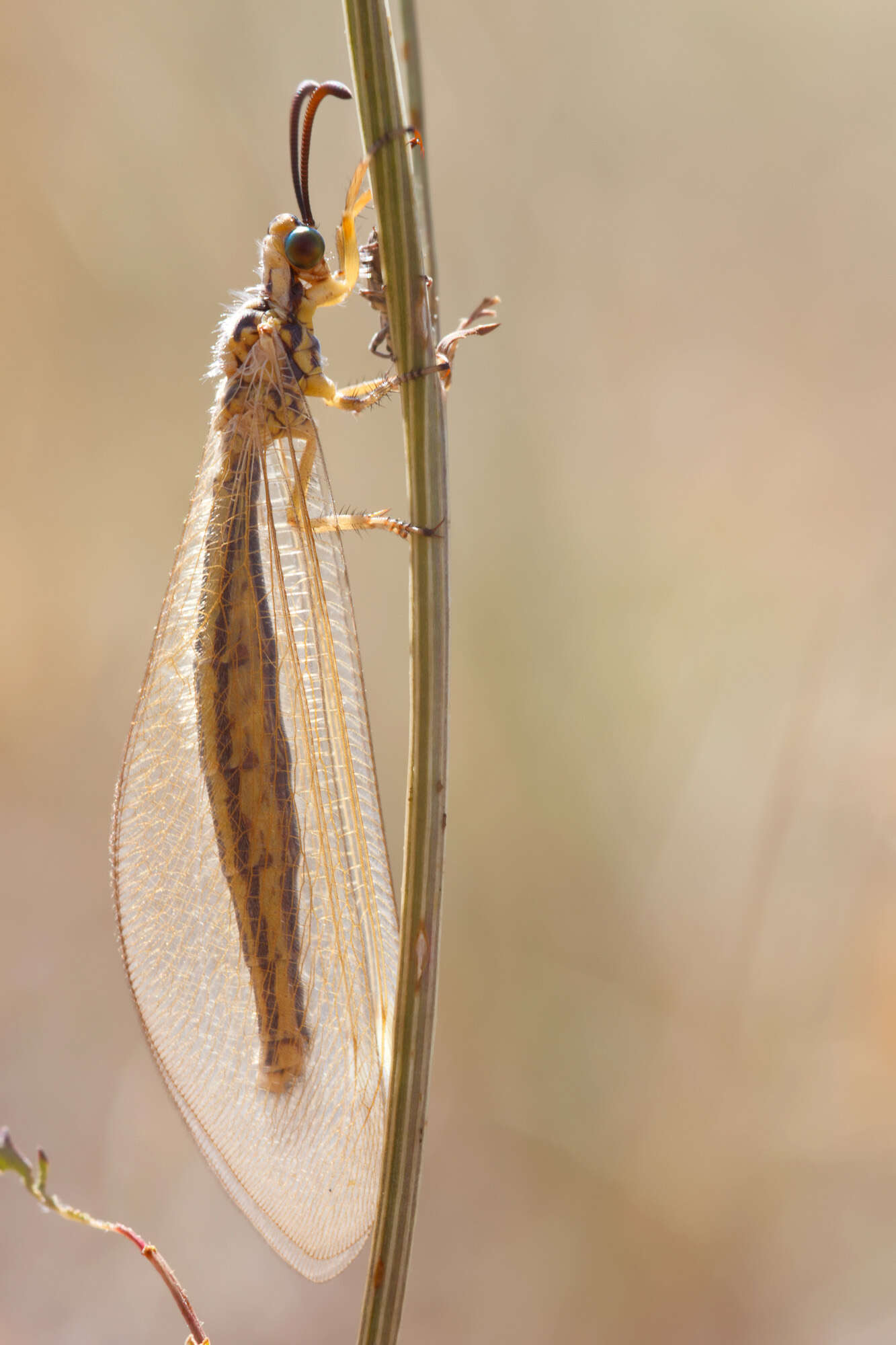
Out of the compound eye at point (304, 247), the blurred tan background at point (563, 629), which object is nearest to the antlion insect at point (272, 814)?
the compound eye at point (304, 247)

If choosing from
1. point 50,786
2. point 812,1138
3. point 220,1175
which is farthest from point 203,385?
point 812,1138

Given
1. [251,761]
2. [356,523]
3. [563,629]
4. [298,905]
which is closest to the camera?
[298,905]

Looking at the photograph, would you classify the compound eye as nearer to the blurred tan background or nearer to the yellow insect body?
the yellow insect body

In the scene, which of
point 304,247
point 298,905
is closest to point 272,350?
point 304,247

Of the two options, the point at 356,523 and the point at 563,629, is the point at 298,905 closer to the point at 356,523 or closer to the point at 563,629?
the point at 356,523

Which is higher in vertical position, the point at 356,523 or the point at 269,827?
the point at 356,523

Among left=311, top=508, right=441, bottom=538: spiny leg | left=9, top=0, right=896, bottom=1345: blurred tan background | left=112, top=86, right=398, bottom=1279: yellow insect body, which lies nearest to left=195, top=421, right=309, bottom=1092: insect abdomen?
left=112, top=86, right=398, bottom=1279: yellow insect body

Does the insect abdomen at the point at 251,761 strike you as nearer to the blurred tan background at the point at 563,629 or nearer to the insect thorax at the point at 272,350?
the insect thorax at the point at 272,350
